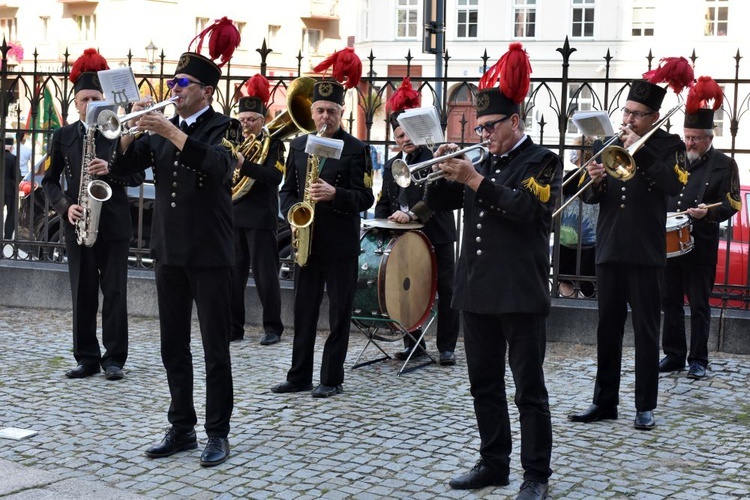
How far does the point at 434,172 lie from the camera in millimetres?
5914

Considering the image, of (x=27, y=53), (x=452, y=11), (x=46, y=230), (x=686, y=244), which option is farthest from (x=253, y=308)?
(x=27, y=53)

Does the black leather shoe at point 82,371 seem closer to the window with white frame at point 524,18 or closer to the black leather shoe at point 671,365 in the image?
the black leather shoe at point 671,365

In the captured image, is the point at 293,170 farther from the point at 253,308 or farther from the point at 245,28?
the point at 245,28

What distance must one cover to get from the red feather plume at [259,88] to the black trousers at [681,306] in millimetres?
3487

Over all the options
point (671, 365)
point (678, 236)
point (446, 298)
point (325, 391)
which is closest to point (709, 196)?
point (678, 236)

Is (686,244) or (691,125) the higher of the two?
(691,125)

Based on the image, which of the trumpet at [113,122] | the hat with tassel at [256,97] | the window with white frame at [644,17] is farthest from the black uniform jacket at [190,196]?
the window with white frame at [644,17]

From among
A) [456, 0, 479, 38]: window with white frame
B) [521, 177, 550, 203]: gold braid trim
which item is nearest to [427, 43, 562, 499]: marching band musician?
[521, 177, 550, 203]: gold braid trim

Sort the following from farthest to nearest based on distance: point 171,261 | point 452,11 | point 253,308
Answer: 1. point 452,11
2. point 253,308
3. point 171,261

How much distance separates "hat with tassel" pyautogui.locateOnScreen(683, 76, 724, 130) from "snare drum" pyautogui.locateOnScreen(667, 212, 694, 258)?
0.73m

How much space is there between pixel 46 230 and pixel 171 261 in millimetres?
5459

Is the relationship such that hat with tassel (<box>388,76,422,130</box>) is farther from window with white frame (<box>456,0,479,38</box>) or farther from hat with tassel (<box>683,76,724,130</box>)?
window with white frame (<box>456,0,479,38</box>)

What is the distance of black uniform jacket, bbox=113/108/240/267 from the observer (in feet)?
21.0

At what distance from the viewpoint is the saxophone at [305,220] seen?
8.08 metres
